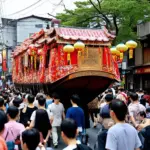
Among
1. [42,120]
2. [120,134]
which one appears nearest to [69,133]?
[120,134]

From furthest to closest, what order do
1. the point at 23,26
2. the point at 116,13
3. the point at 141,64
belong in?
the point at 23,26 < the point at 141,64 < the point at 116,13

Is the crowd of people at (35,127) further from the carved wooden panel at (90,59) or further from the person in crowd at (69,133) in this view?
the carved wooden panel at (90,59)

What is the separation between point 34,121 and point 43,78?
814 cm

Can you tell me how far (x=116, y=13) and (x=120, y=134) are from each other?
21.3m

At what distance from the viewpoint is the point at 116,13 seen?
2552cm

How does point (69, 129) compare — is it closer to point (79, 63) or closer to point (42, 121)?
point (42, 121)

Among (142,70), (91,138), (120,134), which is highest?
(120,134)

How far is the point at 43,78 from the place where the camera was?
608 inches

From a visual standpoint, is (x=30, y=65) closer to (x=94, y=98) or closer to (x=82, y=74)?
(x=94, y=98)

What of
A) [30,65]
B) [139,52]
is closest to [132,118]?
[30,65]

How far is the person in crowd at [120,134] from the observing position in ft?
16.2

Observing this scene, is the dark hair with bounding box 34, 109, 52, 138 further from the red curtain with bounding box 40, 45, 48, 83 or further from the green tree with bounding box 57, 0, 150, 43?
the green tree with bounding box 57, 0, 150, 43

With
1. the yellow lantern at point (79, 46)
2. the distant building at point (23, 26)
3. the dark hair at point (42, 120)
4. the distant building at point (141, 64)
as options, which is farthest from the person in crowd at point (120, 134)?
the distant building at point (23, 26)

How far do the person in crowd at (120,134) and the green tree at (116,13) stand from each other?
64.8 ft
